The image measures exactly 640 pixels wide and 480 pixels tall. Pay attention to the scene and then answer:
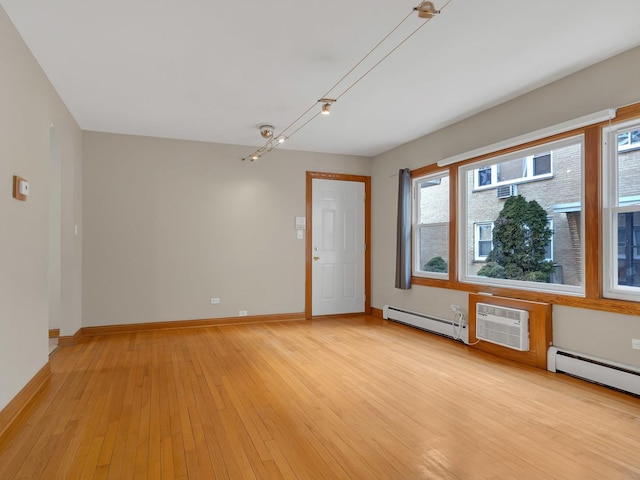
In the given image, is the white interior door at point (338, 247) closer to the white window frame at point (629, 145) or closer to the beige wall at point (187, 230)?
the beige wall at point (187, 230)

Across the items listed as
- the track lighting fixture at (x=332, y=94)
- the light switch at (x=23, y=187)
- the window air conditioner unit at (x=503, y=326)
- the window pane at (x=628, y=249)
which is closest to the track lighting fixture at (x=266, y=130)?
the track lighting fixture at (x=332, y=94)

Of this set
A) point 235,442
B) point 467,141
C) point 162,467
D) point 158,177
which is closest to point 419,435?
point 235,442

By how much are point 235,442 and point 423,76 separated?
10.5 ft

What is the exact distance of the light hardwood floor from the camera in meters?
2.06

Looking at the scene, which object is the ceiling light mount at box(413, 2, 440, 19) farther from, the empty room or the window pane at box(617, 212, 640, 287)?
the window pane at box(617, 212, 640, 287)

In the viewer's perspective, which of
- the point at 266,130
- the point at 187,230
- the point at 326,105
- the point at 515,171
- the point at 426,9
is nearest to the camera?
the point at 426,9

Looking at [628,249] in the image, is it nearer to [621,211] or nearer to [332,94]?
[621,211]

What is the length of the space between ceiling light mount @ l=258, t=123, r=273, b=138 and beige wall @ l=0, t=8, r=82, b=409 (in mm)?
2131

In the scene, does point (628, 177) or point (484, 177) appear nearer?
point (628, 177)

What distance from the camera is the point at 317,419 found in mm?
2625

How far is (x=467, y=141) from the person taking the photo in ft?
15.3

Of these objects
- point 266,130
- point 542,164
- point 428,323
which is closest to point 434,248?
point 428,323

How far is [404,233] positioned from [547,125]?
7.76 feet

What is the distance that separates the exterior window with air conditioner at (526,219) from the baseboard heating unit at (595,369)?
1.84ft
